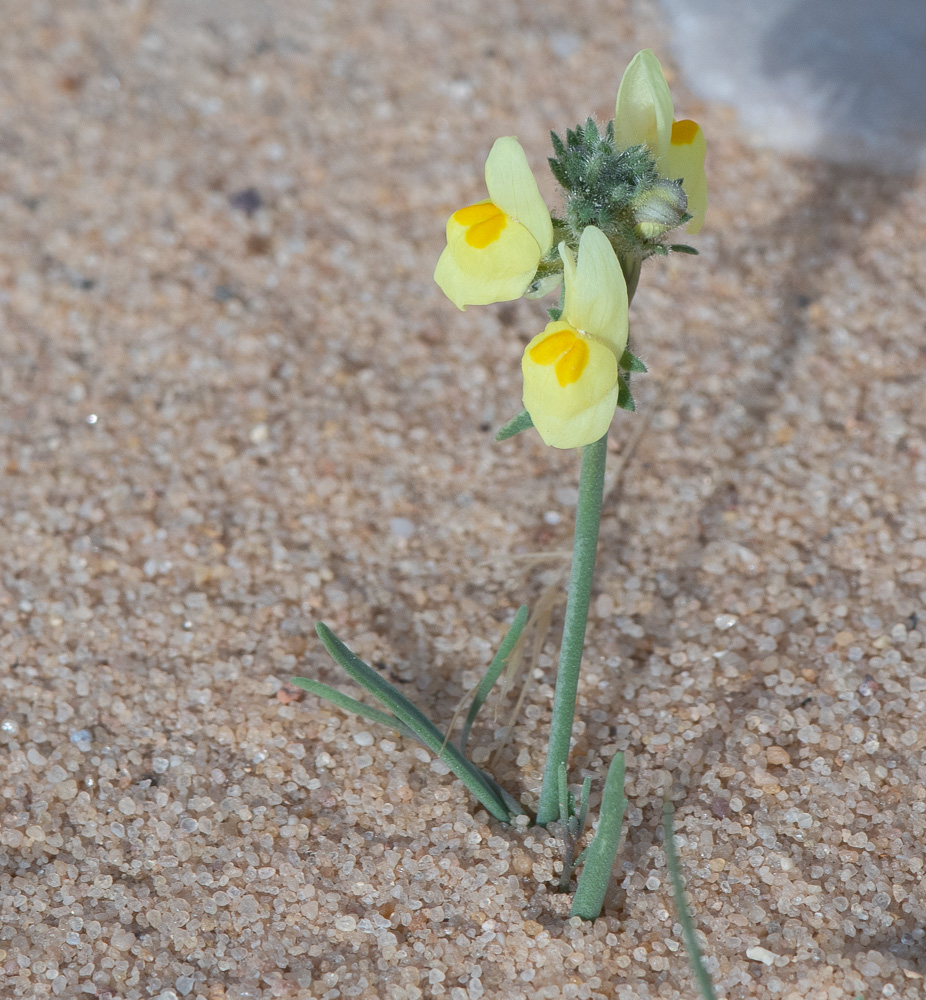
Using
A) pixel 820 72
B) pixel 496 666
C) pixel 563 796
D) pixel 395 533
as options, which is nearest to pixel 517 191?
pixel 496 666

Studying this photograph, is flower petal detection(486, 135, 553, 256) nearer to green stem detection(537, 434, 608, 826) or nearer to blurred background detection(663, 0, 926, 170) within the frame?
green stem detection(537, 434, 608, 826)

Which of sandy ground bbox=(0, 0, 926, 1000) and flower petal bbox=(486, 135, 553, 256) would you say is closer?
flower petal bbox=(486, 135, 553, 256)

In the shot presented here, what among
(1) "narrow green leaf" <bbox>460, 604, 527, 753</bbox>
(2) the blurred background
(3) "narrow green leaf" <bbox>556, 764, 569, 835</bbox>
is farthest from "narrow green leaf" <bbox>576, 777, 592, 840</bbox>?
(2) the blurred background

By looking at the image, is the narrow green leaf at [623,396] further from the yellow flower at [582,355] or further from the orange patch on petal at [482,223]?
the orange patch on petal at [482,223]

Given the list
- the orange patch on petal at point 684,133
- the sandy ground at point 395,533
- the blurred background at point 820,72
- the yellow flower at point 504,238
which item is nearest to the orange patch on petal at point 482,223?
the yellow flower at point 504,238

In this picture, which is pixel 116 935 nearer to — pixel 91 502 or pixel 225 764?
pixel 225 764

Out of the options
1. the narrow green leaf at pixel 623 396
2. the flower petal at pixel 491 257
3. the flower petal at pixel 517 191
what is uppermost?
the flower petal at pixel 517 191

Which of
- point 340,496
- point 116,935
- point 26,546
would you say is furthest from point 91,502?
point 116,935
